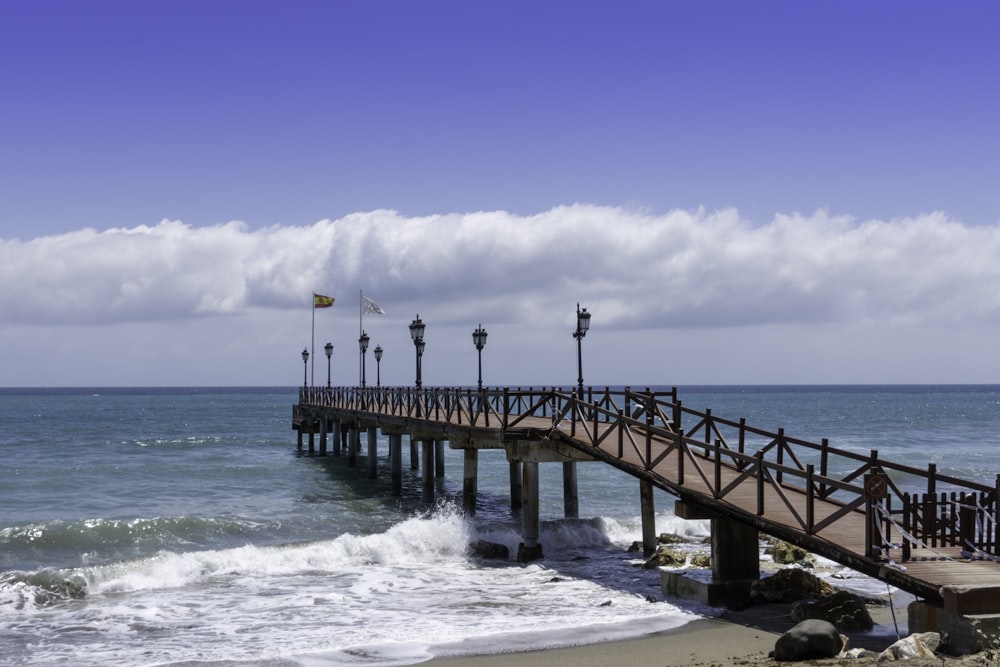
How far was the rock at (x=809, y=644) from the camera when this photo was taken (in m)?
12.3

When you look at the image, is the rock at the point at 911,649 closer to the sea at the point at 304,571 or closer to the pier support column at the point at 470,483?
the sea at the point at 304,571

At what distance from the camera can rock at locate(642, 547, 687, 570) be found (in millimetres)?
20266

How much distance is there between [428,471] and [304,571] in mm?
11719

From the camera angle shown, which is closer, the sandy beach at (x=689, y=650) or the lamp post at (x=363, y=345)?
the sandy beach at (x=689, y=650)

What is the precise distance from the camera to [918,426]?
290 feet

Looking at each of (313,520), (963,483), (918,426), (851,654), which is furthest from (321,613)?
(918,426)

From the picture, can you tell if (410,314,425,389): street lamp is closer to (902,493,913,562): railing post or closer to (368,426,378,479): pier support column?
(368,426,378,479): pier support column

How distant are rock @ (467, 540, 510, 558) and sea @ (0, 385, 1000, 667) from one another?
24 cm

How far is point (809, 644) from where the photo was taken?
12.3m

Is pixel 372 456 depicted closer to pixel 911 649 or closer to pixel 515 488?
pixel 515 488

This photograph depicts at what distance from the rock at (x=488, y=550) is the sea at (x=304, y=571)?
0.79 ft

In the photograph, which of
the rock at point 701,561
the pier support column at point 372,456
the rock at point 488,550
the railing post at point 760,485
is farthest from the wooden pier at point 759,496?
the pier support column at point 372,456

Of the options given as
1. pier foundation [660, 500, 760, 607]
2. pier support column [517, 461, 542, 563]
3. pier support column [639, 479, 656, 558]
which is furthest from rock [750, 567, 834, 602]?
pier support column [517, 461, 542, 563]

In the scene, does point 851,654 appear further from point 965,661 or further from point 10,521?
point 10,521
